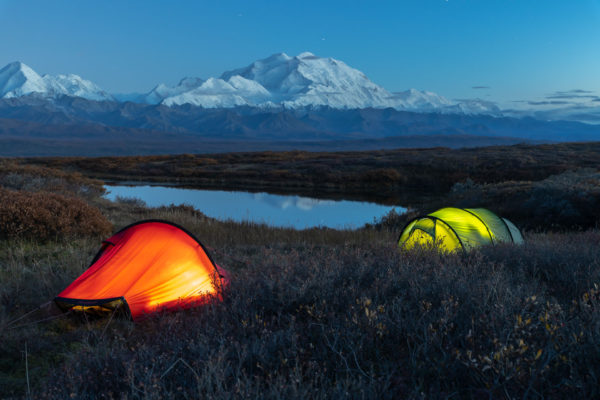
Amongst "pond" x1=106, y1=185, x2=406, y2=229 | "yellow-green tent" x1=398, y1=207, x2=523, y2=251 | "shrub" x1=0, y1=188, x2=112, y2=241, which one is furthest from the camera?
"pond" x1=106, y1=185, x2=406, y2=229

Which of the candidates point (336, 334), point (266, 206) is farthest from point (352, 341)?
point (266, 206)

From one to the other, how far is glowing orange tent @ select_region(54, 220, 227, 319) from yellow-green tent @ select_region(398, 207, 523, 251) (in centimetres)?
443

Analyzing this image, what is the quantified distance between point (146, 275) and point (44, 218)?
5.55 meters

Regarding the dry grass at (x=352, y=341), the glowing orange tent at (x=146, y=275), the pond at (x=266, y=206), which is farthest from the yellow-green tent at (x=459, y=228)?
the pond at (x=266, y=206)

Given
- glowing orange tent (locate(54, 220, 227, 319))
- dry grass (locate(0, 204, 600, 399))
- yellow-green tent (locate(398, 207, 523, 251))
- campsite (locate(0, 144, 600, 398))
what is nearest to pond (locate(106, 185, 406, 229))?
yellow-green tent (locate(398, 207, 523, 251))

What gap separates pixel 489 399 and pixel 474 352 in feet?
1.61

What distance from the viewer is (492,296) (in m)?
4.32

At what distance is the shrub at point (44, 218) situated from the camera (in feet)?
33.4

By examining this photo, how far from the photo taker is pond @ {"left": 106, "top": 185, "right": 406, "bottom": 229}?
24.0m

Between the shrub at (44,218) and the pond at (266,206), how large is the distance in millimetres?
10530

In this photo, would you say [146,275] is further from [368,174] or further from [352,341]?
[368,174]

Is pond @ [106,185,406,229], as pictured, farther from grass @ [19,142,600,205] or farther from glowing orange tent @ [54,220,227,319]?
glowing orange tent @ [54,220,227,319]

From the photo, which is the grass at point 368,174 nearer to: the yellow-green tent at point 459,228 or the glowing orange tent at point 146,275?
the yellow-green tent at point 459,228

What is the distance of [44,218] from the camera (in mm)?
10469
